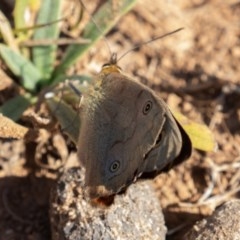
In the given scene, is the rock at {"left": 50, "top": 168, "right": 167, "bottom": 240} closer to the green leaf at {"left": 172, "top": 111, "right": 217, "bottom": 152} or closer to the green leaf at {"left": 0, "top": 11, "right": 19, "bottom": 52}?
the green leaf at {"left": 172, "top": 111, "right": 217, "bottom": 152}

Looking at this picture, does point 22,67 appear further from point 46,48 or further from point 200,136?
point 200,136

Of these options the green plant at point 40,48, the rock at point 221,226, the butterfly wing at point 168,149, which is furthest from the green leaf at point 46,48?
the rock at point 221,226

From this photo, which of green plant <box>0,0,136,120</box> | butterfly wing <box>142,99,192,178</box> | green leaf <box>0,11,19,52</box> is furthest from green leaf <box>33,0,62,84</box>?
butterfly wing <box>142,99,192,178</box>

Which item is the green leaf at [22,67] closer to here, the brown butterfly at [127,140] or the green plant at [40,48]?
the green plant at [40,48]

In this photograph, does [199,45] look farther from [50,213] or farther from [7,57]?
[50,213]

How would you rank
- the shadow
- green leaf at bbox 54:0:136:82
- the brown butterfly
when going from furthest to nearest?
green leaf at bbox 54:0:136:82 < the shadow < the brown butterfly

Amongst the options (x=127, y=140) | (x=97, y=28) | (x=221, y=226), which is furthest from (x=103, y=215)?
(x=97, y=28)

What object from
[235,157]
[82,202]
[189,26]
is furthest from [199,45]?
[82,202]
